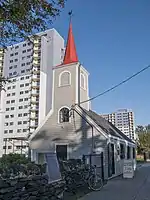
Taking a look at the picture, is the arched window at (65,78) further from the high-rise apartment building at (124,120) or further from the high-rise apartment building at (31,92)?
the high-rise apartment building at (124,120)

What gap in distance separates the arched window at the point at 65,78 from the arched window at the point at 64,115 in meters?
2.00

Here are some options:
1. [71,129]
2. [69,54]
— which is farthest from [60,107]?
[69,54]

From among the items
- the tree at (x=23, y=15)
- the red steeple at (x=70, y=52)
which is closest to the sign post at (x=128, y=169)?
the red steeple at (x=70, y=52)

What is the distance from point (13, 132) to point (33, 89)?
577 inches

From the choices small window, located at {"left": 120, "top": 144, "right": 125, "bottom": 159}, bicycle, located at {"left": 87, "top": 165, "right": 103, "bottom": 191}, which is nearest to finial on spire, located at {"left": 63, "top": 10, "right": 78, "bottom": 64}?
small window, located at {"left": 120, "top": 144, "right": 125, "bottom": 159}

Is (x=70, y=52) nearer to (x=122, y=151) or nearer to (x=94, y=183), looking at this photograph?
(x=122, y=151)

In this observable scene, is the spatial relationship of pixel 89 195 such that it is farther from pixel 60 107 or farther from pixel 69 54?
pixel 69 54

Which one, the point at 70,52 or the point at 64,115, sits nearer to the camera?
the point at 64,115

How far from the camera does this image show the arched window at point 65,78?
60.8 feet

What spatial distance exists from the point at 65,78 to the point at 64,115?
114 inches

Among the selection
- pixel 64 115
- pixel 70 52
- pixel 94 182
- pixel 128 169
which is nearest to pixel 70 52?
pixel 70 52

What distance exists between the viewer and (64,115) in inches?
711

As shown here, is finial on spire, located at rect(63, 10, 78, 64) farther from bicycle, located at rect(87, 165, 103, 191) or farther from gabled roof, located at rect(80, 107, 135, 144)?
bicycle, located at rect(87, 165, 103, 191)

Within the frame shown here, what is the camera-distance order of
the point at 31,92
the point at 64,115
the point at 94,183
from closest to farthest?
the point at 94,183
the point at 64,115
the point at 31,92
